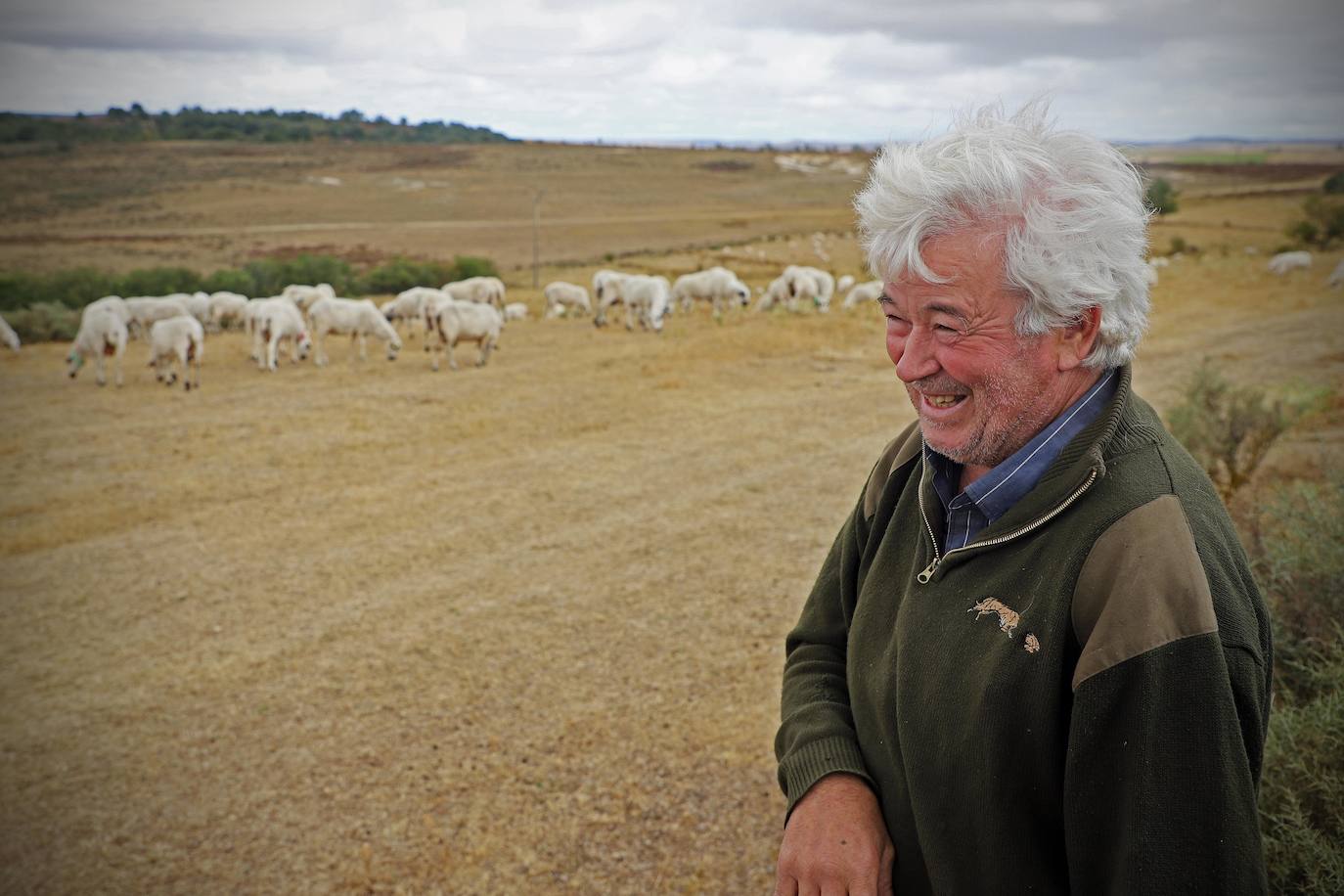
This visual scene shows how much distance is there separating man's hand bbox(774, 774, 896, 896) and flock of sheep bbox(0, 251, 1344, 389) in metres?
14.0

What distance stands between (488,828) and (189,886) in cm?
125

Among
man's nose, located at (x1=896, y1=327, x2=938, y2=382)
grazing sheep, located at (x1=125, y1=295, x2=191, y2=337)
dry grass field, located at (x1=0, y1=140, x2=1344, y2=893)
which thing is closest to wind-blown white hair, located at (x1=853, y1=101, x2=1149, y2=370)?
man's nose, located at (x1=896, y1=327, x2=938, y2=382)

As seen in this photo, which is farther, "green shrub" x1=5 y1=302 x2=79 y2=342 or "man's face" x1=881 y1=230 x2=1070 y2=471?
"green shrub" x1=5 y1=302 x2=79 y2=342

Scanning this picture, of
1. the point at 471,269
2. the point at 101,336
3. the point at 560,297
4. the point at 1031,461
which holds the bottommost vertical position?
the point at 101,336

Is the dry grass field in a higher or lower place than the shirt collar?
lower

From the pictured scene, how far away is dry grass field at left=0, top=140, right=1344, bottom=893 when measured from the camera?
402cm

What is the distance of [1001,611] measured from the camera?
1.39m

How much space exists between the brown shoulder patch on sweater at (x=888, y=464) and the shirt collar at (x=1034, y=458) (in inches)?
10.6

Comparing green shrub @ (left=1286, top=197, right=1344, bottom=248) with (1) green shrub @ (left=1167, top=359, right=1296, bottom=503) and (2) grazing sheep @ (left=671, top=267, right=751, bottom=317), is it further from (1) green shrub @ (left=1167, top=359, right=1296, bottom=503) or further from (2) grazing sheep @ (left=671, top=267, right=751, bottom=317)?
(1) green shrub @ (left=1167, top=359, right=1296, bottom=503)

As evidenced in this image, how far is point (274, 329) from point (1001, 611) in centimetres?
1537

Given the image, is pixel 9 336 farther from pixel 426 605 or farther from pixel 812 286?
pixel 812 286

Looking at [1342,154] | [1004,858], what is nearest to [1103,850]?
[1004,858]

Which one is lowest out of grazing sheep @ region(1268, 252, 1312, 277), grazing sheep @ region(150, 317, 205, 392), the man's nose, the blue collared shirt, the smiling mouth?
grazing sheep @ region(150, 317, 205, 392)

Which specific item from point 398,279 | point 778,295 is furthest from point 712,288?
point 398,279
